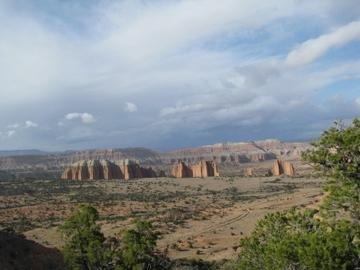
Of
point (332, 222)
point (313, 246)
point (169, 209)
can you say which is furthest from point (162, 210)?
point (313, 246)

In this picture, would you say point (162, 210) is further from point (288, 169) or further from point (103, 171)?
point (288, 169)

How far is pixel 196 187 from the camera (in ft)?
387

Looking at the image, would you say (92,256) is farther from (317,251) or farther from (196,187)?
(196,187)

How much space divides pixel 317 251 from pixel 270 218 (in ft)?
15.2

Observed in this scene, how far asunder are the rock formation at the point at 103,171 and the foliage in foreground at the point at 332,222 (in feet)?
468

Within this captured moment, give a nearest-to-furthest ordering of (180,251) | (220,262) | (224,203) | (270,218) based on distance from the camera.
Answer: (270,218) → (220,262) → (180,251) → (224,203)

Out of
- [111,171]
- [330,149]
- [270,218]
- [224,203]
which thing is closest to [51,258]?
[270,218]

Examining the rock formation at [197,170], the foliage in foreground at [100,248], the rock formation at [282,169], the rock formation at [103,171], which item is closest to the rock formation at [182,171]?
the rock formation at [197,170]

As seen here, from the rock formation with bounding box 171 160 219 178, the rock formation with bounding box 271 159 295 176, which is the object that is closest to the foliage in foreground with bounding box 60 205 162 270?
the rock formation with bounding box 171 160 219 178

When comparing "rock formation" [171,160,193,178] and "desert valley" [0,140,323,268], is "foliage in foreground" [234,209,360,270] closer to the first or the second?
"desert valley" [0,140,323,268]

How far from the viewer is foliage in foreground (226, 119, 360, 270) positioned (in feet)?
48.1

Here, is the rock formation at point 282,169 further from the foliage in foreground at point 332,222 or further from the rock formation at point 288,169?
the foliage in foreground at point 332,222

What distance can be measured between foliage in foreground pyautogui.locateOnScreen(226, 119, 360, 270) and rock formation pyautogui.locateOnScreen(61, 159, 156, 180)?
142549mm

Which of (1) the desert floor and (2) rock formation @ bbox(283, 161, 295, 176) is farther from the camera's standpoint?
(2) rock formation @ bbox(283, 161, 295, 176)
